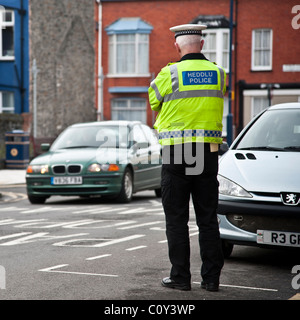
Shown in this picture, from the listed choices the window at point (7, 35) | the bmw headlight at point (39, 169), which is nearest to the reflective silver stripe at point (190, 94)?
the bmw headlight at point (39, 169)

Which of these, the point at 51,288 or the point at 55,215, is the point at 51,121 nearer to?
the point at 55,215

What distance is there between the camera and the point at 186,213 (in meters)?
5.71

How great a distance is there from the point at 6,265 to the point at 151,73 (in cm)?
3052

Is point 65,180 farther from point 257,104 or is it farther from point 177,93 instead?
point 257,104

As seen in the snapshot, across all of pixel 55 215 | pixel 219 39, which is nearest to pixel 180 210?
pixel 55 215

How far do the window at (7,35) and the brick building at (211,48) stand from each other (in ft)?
14.6

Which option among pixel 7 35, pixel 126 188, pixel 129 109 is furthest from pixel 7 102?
pixel 126 188

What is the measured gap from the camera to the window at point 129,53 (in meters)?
36.7

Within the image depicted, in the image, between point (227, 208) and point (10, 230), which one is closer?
point (227, 208)

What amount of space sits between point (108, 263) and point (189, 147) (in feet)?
5.94

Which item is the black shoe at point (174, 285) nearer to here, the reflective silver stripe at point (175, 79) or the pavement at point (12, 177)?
the reflective silver stripe at point (175, 79)

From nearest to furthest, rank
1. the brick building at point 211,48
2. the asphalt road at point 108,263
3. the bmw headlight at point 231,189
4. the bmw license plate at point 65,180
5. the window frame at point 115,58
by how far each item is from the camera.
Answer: the asphalt road at point 108,263 < the bmw headlight at point 231,189 < the bmw license plate at point 65,180 < the brick building at point 211,48 < the window frame at point 115,58

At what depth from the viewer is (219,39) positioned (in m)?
35.5

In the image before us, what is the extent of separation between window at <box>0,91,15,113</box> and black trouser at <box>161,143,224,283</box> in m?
27.5
